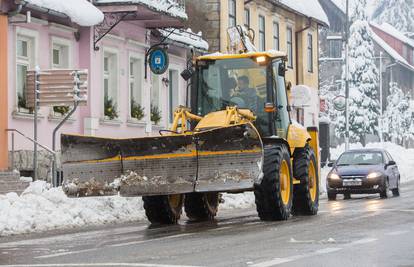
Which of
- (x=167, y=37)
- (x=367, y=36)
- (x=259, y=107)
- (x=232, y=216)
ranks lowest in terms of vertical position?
(x=232, y=216)

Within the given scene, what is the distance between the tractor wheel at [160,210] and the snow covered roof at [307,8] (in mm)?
24815

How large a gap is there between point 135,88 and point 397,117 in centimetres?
6338

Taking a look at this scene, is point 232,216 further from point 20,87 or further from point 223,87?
point 20,87

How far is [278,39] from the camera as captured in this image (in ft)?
146

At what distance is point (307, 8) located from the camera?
4728 centimetres

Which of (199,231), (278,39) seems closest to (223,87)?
(199,231)

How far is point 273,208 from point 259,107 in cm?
205

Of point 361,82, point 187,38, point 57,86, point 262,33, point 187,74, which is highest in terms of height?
point 361,82

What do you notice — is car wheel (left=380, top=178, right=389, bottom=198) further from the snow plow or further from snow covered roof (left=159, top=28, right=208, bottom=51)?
the snow plow

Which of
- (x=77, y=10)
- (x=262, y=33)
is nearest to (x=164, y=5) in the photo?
(x=77, y=10)

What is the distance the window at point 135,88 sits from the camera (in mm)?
31344

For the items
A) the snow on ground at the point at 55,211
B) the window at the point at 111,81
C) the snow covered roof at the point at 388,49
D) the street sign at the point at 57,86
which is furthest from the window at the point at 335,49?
the snow on ground at the point at 55,211

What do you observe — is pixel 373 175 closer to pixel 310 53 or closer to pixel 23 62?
pixel 23 62

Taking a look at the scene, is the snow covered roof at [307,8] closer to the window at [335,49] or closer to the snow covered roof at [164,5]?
the snow covered roof at [164,5]
